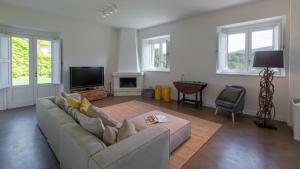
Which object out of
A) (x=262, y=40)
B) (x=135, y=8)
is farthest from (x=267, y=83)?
(x=135, y=8)

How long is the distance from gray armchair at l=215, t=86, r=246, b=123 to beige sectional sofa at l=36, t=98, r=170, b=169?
2628 mm

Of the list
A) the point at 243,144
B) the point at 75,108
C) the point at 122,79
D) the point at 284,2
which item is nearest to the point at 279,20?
the point at 284,2

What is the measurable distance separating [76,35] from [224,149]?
537 centimetres

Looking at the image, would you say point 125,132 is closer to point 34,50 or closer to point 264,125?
point 264,125

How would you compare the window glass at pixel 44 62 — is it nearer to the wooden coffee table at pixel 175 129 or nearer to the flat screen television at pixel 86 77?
the flat screen television at pixel 86 77

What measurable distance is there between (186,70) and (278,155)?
3470mm

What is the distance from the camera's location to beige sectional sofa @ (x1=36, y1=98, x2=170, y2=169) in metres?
1.16

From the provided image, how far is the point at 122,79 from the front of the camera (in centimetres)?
668

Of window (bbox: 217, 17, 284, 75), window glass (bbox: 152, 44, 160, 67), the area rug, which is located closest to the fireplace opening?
window glass (bbox: 152, 44, 160, 67)

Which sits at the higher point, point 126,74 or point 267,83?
point 126,74

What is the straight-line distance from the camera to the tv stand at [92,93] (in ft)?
17.8

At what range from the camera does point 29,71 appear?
4945 mm

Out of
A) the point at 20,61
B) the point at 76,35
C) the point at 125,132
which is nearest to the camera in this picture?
the point at 125,132

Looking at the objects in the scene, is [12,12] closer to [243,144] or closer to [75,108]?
[75,108]
